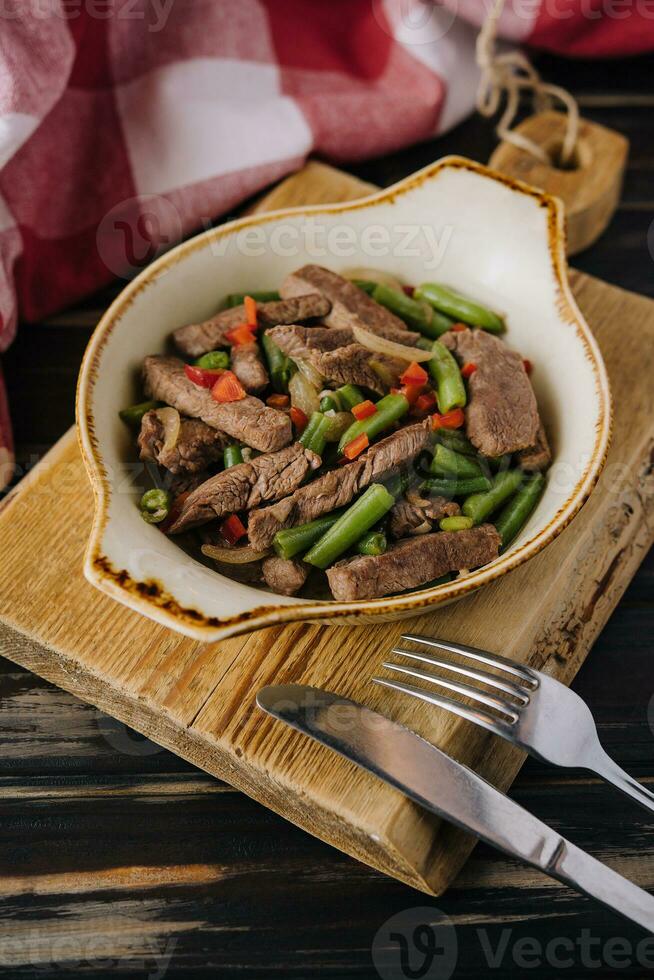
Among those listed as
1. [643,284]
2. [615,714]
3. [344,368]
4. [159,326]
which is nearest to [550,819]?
[615,714]

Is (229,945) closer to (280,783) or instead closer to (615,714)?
(280,783)

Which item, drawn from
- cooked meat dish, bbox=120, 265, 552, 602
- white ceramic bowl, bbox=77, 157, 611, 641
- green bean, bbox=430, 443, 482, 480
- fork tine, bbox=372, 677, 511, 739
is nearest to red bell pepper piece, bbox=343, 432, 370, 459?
cooked meat dish, bbox=120, 265, 552, 602

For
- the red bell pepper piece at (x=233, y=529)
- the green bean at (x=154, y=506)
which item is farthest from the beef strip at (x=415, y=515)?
the green bean at (x=154, y=506)

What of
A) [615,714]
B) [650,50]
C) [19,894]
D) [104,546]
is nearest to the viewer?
[104,546]

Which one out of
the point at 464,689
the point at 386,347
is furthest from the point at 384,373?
the point at 464,689

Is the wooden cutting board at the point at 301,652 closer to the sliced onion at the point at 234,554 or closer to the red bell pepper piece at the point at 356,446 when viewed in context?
the sliced onion at the point at 234,554
